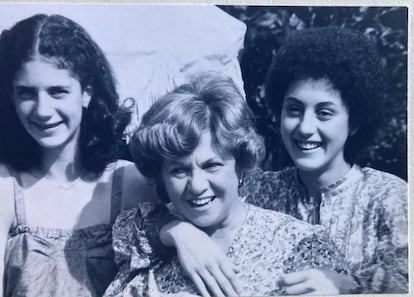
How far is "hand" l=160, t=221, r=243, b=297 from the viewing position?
204 centimetres

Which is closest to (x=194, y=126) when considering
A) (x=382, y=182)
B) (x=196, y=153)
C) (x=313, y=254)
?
(x=196, y=153)

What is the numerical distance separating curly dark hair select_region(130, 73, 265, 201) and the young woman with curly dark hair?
0.08 m

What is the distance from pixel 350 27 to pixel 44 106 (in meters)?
1.00

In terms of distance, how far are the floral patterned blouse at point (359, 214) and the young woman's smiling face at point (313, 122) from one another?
0.08 metres

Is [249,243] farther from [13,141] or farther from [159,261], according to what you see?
[13,141]

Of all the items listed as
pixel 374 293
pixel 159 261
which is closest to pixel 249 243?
pixel 159 261

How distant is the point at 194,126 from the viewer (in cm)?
203

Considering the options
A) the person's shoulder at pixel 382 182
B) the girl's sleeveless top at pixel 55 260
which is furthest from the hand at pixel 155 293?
the person's shoulder at pixel 382 182

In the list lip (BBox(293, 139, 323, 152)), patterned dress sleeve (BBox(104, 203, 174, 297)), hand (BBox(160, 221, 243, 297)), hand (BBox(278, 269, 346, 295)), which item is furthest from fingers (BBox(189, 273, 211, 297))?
lip (BBox(293, 139, 323, 152))

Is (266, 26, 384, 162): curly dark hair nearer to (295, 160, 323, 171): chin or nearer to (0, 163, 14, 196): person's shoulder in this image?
(295, 160, 323, 171): chin

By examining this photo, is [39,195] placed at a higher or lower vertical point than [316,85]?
lower

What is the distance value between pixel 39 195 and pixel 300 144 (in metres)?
0.83

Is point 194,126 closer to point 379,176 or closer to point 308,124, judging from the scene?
point 308,124

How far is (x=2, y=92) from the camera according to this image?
2.02 m
